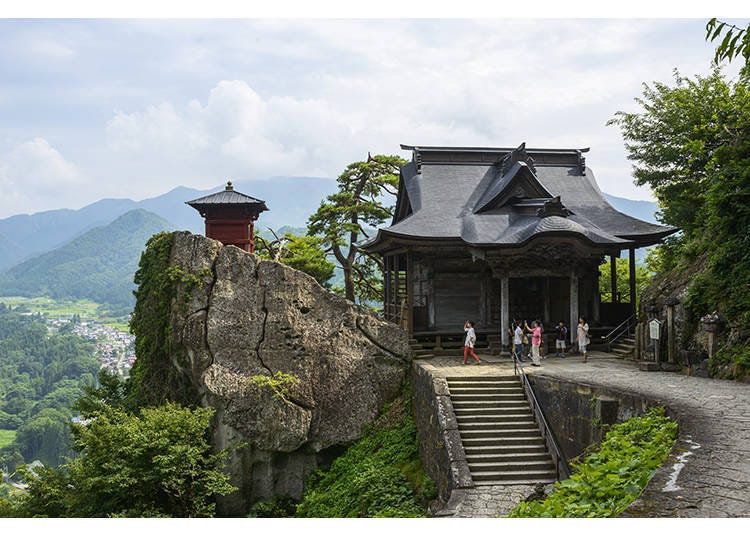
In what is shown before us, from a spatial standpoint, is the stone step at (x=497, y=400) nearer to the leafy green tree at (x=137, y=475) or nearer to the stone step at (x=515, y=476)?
the stone step at (x=515, y=476)

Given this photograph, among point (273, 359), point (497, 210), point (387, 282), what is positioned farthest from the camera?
point (387, 282)

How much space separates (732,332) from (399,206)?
593 inches

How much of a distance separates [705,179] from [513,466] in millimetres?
16683

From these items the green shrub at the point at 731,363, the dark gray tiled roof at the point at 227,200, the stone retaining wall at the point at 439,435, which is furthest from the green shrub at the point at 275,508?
the green shrub at the point at 731,363

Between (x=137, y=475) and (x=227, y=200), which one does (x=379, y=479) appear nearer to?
(x=137, y=475)

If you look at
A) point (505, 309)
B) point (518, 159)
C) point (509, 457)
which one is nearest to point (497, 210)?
point (518, 159)

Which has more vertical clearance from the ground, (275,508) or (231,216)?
(231,216)

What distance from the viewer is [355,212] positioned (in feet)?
99.3

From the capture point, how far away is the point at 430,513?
483 inches

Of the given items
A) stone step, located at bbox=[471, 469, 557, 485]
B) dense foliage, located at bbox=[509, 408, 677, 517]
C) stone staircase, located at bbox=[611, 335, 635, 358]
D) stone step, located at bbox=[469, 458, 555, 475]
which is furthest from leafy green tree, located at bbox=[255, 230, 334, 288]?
dense foliage, located at bbox=[509, 408, 677, 517]

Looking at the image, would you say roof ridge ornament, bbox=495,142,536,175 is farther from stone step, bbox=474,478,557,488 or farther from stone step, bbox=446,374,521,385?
stone step, bbox=474,478,557,488

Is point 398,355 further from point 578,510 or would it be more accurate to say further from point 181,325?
point 578,510

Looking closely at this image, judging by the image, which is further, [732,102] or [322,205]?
[322,205]

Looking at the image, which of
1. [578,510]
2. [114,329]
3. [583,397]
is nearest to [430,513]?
[583,397]
